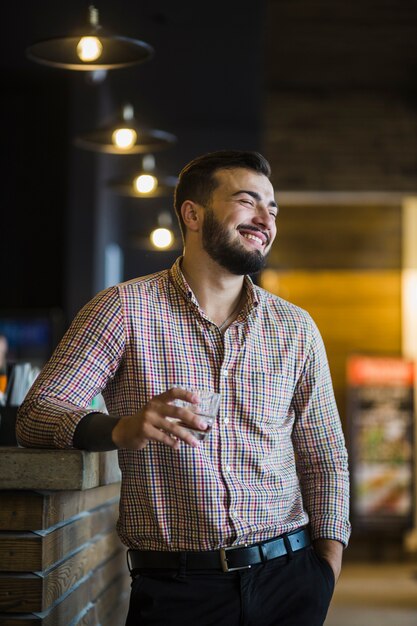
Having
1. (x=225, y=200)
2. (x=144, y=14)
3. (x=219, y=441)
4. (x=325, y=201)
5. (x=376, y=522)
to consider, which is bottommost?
(x=376, y=522)

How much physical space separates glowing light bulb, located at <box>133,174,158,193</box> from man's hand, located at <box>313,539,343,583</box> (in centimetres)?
419

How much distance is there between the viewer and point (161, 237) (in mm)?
7797

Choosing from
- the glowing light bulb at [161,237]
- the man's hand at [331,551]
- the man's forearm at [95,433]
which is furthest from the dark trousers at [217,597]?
the glowing light bulb at [161,237]

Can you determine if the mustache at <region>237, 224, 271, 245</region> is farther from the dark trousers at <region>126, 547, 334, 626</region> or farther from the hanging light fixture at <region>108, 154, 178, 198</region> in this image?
the hanging light fixture at <region>108, 154, 178, 198</region>

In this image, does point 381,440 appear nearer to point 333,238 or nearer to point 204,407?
point 333,238

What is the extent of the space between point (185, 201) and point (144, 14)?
5.08 m

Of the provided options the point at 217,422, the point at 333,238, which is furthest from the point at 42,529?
the point at 333,238

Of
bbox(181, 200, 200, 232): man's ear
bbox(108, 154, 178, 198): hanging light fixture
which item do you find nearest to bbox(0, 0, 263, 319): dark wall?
bbox(108, 154, 178, 198): hanging light fixture

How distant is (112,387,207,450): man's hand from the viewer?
1.79 metres

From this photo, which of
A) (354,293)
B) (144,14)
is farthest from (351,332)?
(144,14)

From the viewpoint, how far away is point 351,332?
9.47 metres

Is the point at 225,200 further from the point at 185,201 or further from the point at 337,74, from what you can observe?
the point at 337,74

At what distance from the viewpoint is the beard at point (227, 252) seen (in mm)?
2244

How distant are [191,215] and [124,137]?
2.83 metres
